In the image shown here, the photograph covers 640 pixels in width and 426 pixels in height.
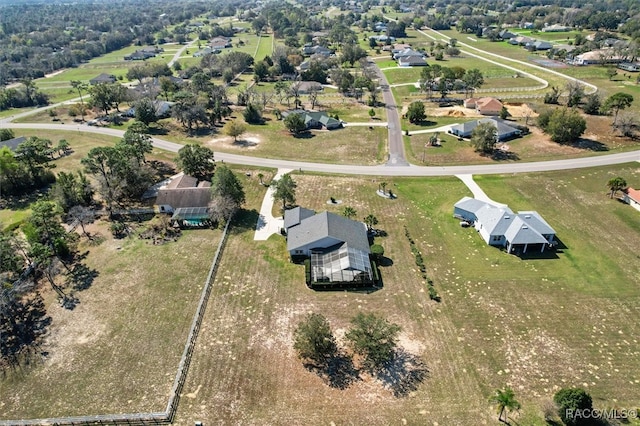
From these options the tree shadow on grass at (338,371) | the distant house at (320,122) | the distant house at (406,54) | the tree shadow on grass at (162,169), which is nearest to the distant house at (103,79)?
the tree shadow on grass at (162,169)

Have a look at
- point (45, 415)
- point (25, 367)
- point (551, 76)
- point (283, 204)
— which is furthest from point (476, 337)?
point (551, 76)

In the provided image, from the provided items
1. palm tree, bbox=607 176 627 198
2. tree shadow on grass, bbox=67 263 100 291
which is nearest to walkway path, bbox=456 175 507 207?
palm tree, bbox=607 176 627 198

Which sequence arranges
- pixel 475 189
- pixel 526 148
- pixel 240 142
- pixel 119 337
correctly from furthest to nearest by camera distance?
1. pixel 240 142
2. pixel 526 148
3. pixel 475 189
4. pixel 119 337

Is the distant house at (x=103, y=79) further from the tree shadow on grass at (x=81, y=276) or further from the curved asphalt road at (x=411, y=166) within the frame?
the tree shadow on grass at (x=81, y=276)

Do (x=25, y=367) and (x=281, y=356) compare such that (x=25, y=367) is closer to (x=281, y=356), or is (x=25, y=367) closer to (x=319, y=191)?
(x=281, y=356)

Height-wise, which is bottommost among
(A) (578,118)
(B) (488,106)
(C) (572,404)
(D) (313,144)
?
(C) (572,404)

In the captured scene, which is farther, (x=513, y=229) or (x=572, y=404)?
(x=513, y=229)

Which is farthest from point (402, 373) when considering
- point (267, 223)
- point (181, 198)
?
point (181, 198)

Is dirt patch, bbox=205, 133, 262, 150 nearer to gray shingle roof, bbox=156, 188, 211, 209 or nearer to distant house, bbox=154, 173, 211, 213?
distant house, bbox=154, 173, 211, 213
